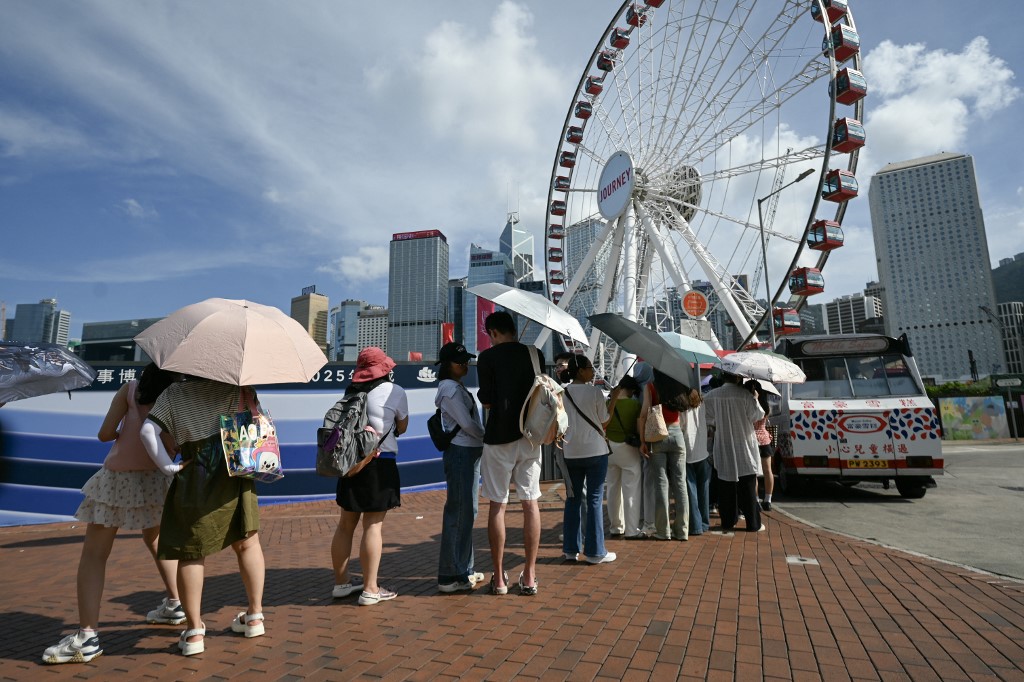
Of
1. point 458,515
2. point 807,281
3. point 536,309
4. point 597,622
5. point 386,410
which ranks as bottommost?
point 597,622

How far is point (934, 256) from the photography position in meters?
125

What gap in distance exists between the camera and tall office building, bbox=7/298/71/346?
150 m

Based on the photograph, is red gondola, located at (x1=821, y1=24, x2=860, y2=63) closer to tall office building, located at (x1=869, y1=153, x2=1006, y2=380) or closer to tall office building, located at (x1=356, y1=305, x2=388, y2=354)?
tall office building, located at (x1=869, y1=153, x2=1006, y2=380)

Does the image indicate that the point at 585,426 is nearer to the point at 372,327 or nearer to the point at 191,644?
the point at 191,644

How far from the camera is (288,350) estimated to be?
319cm

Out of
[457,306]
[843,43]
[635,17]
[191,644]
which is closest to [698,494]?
[191,644]

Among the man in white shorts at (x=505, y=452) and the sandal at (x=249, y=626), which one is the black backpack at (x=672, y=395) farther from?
the sandal at (x=249, y=626)

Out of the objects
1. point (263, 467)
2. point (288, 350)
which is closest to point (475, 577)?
point (263, 467)

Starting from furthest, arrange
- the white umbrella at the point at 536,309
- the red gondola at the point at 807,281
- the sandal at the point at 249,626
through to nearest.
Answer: the red gondola at the point at 807,281, the white umbrella at the point at 536,309, the sandal at the point at 249,626

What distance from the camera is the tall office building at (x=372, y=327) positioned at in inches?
6668

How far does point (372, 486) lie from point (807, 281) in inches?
602

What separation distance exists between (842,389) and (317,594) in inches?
305

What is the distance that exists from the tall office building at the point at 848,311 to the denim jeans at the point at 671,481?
13292cm

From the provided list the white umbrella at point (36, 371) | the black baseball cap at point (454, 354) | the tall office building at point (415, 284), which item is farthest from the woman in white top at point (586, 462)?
the tall office building at point (415, 284)
